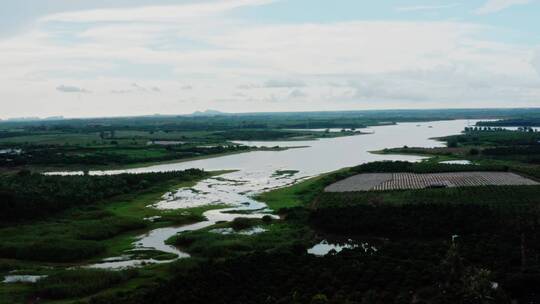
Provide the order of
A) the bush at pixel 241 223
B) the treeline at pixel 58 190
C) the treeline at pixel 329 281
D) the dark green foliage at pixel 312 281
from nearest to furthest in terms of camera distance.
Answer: the treeline at pixel 329 281, the dark green foliage at pixel 312 281, the bush at pixel 241 223, the treeline at pixel 58 190

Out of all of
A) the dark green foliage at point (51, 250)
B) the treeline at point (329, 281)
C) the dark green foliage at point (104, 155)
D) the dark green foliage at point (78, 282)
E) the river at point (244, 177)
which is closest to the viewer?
the treeline at point (329, 281)

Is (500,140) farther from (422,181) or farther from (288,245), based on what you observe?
(288,245)

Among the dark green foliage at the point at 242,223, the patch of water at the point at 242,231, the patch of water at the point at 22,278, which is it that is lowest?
the patch of water at the point at 22,278

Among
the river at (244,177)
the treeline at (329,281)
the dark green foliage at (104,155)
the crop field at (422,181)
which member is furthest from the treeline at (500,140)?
the treeline at (329,281)

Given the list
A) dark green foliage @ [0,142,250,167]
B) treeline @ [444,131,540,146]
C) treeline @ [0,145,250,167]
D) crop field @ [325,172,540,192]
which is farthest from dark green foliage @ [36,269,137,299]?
treeline @ [444,131,540,146]

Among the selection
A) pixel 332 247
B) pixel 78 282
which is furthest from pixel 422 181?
pixel 78 282

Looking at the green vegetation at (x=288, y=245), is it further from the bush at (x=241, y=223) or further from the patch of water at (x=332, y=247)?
the patch of water at (x=332, y=247)

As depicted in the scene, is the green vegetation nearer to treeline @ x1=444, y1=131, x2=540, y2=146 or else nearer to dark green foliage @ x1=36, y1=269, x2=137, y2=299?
dark green foliage @ x1=36, y1=269, x2=137, y2=299

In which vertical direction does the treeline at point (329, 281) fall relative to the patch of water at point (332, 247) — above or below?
above
